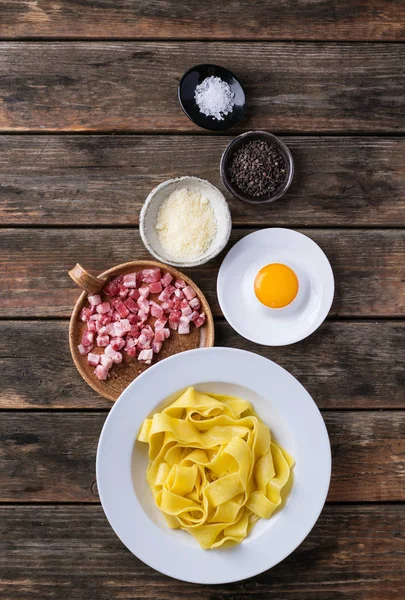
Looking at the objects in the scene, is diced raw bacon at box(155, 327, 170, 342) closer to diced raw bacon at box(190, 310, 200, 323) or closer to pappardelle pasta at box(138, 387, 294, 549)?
diced raw bacon at box(190, 310, 200, 323)

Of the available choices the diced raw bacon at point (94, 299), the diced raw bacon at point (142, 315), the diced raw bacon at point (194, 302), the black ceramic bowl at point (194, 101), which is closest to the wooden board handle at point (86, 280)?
the diced raw bacon at point (94, 299)

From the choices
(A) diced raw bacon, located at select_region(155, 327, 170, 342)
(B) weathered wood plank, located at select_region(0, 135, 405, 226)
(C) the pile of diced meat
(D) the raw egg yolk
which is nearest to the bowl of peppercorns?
(B) weathered wood plank, located at select_region(0, 135, 405, 226)

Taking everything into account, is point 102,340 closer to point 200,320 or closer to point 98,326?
point 98,326

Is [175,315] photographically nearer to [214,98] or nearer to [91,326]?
[91,326]

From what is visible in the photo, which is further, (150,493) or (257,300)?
(257,300)

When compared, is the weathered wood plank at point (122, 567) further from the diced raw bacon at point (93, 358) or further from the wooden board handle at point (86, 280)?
the wooden board handle at point (86, 280)

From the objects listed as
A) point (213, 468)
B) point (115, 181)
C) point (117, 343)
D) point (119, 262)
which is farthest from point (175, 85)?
point (213, 468)

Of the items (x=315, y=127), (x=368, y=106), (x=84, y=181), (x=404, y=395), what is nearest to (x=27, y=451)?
(x=84, y=181)

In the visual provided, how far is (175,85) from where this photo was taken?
159cm

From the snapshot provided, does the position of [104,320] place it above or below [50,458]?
above

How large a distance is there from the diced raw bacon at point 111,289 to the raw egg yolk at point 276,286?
0.35m

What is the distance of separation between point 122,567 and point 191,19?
1.44 m

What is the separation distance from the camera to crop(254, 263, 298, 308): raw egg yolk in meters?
1.48

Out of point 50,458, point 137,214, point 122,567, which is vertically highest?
point 137,214
